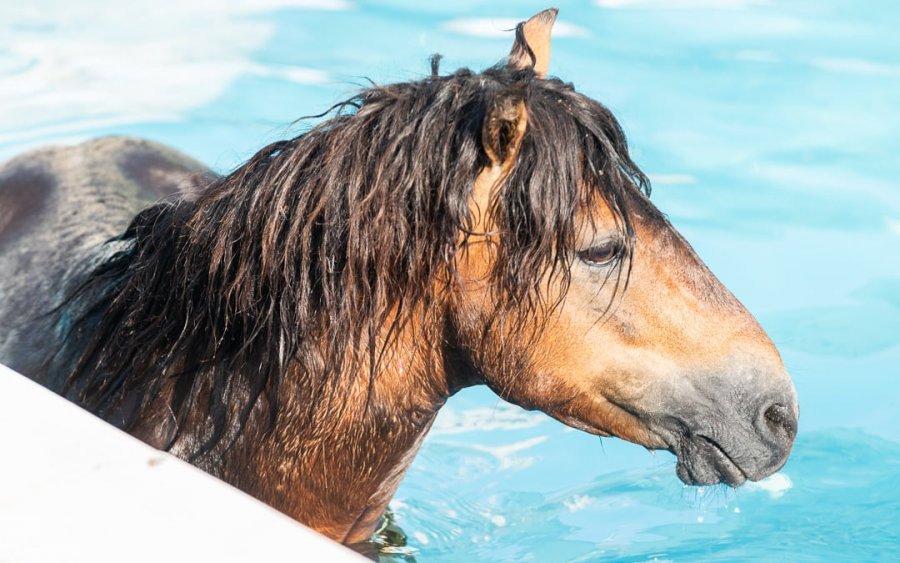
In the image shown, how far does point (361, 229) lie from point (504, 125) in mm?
425

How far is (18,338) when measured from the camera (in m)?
3.78

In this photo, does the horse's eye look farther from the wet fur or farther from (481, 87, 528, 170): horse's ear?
(481, 87, 528, 170): horse's ear

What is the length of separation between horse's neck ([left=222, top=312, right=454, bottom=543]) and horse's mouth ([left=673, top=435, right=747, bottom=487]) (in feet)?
2.18

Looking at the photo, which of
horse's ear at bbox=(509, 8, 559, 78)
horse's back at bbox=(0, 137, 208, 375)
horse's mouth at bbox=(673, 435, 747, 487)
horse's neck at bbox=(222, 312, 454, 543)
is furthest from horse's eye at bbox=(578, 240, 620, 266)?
horse's back at bbox=(0, 137, 208, 375)

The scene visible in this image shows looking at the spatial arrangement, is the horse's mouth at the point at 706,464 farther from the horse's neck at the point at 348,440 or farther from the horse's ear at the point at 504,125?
the horse's ear at the point at 504,125

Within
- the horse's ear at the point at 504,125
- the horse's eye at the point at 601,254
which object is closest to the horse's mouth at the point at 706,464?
the horse's eye at the point at 601,254

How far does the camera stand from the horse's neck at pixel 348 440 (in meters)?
2.75

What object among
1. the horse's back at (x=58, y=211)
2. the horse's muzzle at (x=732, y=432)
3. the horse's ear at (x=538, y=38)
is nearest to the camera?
the horse's muzzle at (x=732, y=432)

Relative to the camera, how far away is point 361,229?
8.39 ft

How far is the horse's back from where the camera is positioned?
389 cm

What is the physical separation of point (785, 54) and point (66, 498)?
27.6 feet

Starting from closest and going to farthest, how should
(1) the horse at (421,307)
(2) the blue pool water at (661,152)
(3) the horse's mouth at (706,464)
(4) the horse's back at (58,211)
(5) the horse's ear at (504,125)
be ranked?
(5) the horse's ear at (504,125) → (1) the horse at (421,307) → (3) the horse's mouth at (706,464) → (4) the horse's back at (58,211) → (2) the blue pool water at (661,152)


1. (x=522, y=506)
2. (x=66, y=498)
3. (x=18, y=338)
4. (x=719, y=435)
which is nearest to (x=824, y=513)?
(x=522, y=506)

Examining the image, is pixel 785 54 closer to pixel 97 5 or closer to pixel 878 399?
pixel 878 399
